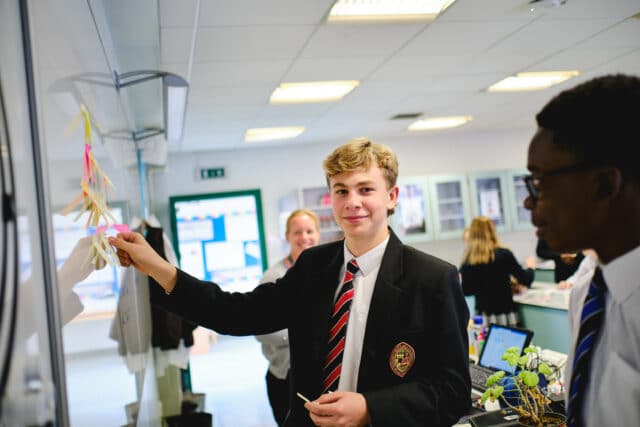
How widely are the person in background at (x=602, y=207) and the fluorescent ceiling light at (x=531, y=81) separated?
3956 millimetres

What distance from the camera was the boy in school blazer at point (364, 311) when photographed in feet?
3.97

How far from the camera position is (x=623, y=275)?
0.82 meters

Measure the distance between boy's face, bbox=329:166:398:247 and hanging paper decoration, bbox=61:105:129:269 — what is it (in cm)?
62

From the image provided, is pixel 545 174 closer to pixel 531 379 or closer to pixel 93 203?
pixel 531 379

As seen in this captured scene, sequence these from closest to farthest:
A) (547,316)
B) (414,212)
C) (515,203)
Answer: (547,316) < (414,212) < (515,203)

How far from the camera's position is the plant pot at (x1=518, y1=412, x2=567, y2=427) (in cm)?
148

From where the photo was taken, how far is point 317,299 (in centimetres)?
142

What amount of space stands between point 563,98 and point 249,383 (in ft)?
16.4

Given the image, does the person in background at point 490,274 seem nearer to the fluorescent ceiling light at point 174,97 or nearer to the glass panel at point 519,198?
the fluorescent ceiling light at point 174,97

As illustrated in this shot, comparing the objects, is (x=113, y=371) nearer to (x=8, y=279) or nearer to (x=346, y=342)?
(x=346, y=342)

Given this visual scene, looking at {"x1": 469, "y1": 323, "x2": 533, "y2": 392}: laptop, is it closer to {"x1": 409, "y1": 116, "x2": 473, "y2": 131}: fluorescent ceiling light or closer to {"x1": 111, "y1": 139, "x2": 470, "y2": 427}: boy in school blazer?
{"x1": 111, "y1": 139, "x2": 470, "y2": 427}: boy in school blazer

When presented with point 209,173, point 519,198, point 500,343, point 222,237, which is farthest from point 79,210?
point 519,198

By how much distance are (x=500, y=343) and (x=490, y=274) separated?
6.28ft

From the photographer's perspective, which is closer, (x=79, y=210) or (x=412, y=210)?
(x=79, y=210)
